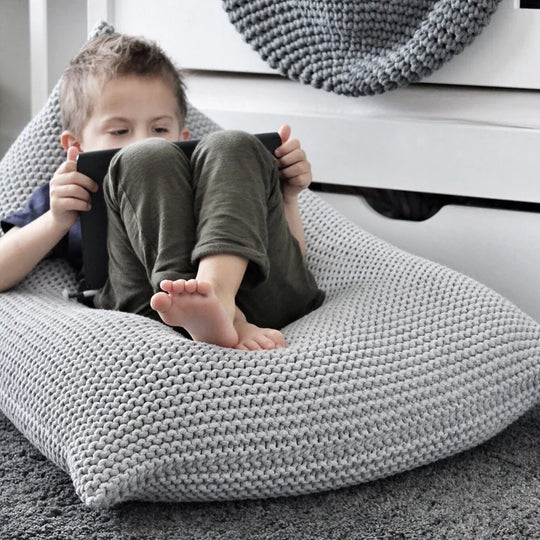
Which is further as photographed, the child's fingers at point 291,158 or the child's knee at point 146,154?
the child's fingers at point 291,158

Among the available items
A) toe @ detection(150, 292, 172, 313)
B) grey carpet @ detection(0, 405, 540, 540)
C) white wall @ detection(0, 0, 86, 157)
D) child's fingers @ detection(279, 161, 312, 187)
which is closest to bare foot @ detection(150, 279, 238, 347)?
toe @ detection(150, 292, 172, 313)

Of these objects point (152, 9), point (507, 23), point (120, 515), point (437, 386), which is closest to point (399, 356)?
point (437, 386)

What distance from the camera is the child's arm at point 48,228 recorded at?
1052mm

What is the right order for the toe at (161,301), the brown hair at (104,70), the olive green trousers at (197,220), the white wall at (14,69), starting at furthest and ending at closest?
the white wall at (14,69), the brown hair at (104,70), the olive green trousers at (197,220), the toe at (161,301)

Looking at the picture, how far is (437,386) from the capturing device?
38.0 inches

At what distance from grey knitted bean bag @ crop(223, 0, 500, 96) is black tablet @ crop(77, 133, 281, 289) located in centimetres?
29

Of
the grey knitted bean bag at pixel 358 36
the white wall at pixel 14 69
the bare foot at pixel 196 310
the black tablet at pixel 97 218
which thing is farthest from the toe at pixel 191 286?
the white wall at pixel 14 69

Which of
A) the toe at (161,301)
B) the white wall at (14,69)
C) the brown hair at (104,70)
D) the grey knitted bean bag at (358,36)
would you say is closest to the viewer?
the toe at (161,301)

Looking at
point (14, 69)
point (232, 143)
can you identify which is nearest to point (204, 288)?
point (232, 143)

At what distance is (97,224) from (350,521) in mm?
468

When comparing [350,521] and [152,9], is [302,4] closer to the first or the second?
[152,9]

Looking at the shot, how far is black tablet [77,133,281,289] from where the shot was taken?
1050 mm

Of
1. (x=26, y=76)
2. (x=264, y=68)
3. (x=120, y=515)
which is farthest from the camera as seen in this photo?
(x=26, y=76)

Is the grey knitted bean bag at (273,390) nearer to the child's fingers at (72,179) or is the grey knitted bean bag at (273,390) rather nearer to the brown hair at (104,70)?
the child's fingers at (72,179)
